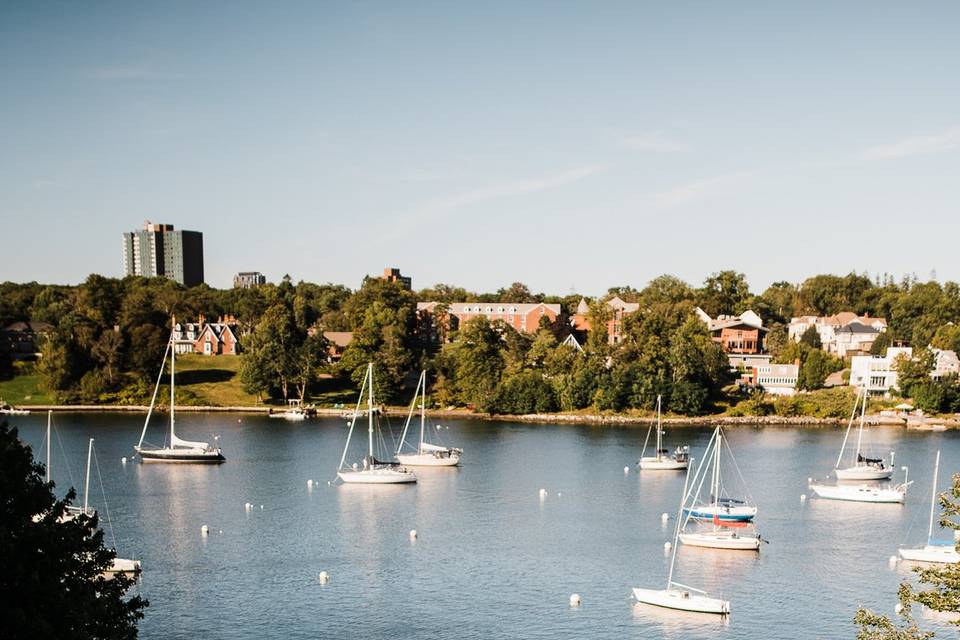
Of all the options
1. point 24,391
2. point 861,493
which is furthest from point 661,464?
point 24,391

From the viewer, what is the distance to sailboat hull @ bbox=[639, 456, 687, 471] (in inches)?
2928

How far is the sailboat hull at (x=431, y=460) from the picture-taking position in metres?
75.1

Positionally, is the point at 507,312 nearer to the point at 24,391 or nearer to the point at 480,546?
the point at 24,391

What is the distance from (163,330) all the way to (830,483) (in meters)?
86.3

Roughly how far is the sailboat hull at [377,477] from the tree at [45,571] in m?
40.5

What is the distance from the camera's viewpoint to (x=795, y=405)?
10744 centimetres

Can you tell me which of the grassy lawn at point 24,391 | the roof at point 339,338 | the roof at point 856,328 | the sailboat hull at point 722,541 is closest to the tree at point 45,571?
the sailboat hull at point 722,541

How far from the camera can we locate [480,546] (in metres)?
49.8

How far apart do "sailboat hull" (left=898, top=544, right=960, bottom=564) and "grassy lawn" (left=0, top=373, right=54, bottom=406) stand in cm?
9848

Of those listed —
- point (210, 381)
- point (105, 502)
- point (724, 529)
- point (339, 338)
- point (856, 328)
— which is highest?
point (856, 328)

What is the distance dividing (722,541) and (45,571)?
36.4m

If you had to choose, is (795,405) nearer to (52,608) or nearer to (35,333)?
(52,608)

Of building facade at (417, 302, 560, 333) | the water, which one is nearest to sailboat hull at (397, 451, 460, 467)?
the water

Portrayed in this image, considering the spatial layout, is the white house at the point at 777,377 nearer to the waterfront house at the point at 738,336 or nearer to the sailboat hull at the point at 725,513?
the waterfront house at the point at 738,336
